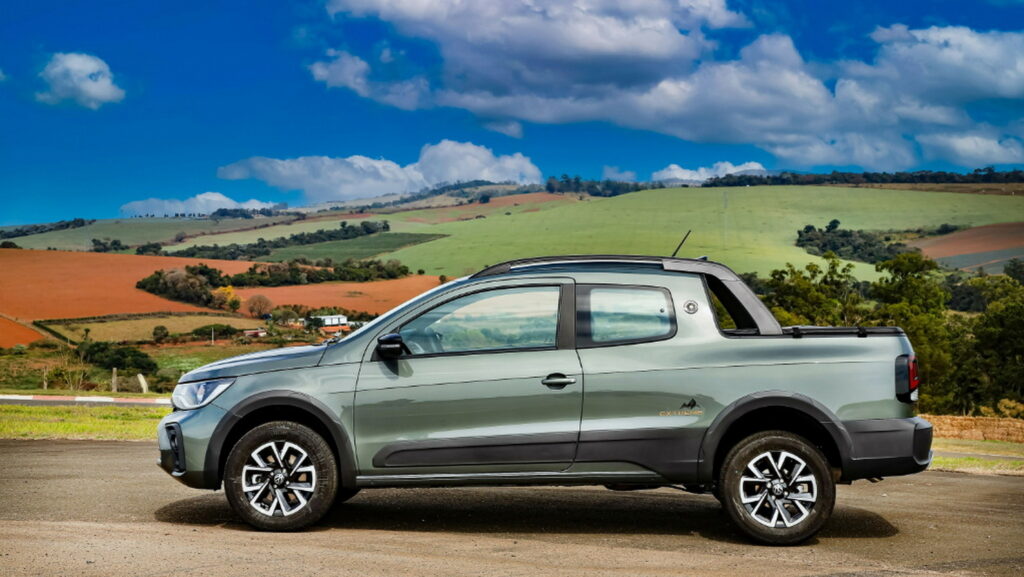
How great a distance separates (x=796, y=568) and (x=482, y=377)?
7.59 feet

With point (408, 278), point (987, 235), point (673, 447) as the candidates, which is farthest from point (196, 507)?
point (987, 235)

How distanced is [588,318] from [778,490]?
170 centimetres

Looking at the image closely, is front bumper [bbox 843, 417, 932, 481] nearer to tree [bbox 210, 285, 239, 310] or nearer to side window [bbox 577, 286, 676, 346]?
side window [bbox 577, 286, 676, 346]

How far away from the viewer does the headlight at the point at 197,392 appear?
7.30 m

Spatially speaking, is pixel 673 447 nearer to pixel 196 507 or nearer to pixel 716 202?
pixel 196 507

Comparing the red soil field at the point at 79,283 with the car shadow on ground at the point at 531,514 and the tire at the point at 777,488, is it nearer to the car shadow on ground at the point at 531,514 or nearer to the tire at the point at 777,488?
the car shadow on ground at the point at 531,514

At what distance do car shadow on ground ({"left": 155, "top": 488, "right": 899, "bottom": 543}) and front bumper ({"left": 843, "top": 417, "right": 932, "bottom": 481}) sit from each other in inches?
25.9

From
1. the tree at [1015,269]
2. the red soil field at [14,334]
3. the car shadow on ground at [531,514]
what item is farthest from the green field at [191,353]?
the tree at [1015,269]

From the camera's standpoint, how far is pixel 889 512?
8383 millimetres

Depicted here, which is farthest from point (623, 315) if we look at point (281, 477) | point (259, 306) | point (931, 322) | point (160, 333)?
point (259, 306)

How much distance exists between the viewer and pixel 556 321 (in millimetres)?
7148

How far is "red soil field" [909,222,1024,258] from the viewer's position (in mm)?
112875

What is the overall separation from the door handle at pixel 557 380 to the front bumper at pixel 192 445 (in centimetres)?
225

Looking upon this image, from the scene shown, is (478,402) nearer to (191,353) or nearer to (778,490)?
(778,490)
